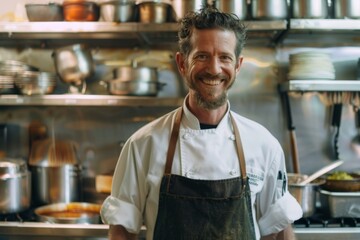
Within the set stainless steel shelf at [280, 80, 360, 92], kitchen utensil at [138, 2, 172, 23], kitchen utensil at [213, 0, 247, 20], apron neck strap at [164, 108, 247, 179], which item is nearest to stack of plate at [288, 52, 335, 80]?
stainless steel shelf at [280, 80, 360, 92]

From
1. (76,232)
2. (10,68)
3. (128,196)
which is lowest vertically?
(76,232)

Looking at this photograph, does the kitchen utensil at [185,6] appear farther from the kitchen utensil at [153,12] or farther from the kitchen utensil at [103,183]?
the kitchen utensil at [103,183]

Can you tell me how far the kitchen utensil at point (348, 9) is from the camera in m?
2.76

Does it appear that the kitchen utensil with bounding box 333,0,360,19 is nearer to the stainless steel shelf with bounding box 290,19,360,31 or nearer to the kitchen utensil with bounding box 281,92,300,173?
the stainless steel shelf with bounding box 290,19,360,31

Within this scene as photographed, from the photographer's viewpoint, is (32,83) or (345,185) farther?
(32,83)

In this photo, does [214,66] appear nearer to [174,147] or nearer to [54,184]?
[174,147]

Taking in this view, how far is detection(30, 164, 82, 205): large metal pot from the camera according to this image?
9.61 feet

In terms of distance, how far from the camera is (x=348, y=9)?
2.77m

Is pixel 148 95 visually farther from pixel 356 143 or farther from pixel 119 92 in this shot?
pixel 356 143

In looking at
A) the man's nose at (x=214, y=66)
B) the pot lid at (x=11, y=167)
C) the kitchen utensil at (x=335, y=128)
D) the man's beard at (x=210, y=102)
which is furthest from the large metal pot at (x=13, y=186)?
the kitchen utensil at (x=335, y=128)

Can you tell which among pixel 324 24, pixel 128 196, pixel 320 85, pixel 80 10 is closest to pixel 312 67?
pixel 320 85

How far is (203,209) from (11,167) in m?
1.46

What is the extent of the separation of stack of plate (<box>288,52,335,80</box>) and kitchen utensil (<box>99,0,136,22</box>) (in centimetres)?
107

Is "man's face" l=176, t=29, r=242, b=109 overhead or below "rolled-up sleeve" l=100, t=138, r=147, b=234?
overhead
